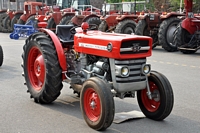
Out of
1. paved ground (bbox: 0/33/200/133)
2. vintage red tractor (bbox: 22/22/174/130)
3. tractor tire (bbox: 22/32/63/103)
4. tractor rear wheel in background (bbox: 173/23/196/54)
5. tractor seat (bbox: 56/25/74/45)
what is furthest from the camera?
tractor rear wheel in background (bbox: 173/23/196/54)

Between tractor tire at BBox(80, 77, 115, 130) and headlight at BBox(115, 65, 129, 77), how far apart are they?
0.28m

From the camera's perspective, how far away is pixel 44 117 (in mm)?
5477

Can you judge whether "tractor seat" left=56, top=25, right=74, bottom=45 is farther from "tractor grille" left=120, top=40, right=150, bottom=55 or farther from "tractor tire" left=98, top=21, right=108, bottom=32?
"tractor tire" left=98, top=21, right=108, bottom=32

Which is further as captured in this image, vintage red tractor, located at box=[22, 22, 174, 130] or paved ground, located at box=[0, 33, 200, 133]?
paved ground, located at box=[0, 33, 200, 133]

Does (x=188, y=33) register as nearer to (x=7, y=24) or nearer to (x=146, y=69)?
(x=146, y=69)

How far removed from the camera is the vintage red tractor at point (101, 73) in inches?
191

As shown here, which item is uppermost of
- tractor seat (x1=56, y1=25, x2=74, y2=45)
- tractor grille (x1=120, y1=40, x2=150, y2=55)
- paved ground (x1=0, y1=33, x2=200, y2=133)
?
tractor seat (x1=56, y1=25, x2=74, y2=45)

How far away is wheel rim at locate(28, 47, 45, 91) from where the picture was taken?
6.15 m

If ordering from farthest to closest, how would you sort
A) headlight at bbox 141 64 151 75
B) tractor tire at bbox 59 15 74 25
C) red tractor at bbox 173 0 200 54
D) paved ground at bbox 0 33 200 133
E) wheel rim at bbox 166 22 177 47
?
tractor tire at bbox 59 15 74 25, wheel rim at bbox 166 22 177 47, red tractor at bbox 173 0 200 54, headlight at bbox 141 64 151 75, paved ground at bbox 0 33 200 133

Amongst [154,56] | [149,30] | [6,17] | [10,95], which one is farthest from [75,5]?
[10,95]

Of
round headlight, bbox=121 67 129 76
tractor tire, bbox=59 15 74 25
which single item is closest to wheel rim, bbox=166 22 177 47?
tractor tire, bbox=59 15 74 25

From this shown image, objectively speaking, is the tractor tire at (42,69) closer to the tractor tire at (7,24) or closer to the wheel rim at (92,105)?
the wheel rim at (92,105)

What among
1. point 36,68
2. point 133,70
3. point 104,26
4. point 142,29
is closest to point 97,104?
point 133,70

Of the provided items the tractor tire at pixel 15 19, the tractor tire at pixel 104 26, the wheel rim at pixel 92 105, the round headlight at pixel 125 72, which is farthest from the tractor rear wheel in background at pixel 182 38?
the tractor tire at pixel 15 19
